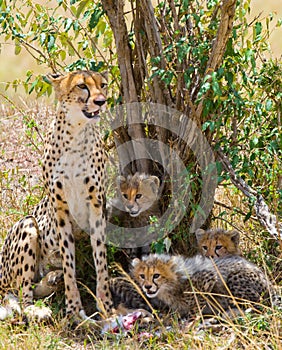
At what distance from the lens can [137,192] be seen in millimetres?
4828

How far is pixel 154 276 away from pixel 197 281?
A: 245 mm

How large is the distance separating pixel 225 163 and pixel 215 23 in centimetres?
84

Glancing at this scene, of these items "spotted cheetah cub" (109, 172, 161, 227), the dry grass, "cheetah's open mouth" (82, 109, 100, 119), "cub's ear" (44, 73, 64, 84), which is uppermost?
"cub's ear" (44, 73, 64, 84)

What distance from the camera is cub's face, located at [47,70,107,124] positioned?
4.25m

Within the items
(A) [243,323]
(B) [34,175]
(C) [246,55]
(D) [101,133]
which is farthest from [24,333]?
(B) [34,175]

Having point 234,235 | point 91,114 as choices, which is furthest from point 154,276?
point 91,114

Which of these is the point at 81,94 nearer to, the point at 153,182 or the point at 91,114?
the point at 91,114

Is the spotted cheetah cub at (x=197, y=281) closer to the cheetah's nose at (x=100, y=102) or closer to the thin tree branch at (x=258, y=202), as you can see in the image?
the thin tree branch at (x=258, y=202)

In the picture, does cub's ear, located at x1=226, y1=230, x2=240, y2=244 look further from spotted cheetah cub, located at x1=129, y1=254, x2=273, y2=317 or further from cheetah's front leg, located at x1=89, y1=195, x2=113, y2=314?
cheetah's front leg, located at x1=89, y1=195, x2=113, y2=314

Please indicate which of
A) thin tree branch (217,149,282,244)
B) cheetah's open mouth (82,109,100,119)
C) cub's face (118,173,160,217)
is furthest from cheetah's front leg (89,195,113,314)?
thin tree branch (217,149,282,244)

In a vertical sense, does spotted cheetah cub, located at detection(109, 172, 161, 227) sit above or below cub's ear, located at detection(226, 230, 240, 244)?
above

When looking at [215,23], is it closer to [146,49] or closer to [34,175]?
[146,49]

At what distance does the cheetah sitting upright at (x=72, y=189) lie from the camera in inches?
173

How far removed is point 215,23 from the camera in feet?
14.7
